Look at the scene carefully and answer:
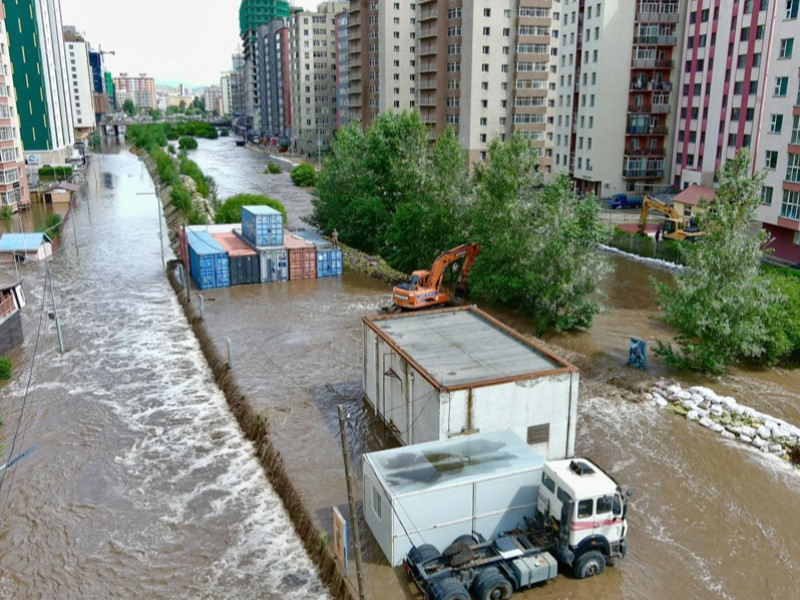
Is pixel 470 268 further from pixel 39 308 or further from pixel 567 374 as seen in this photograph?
pixel 39 308

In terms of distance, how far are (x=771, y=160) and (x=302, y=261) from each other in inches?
1253

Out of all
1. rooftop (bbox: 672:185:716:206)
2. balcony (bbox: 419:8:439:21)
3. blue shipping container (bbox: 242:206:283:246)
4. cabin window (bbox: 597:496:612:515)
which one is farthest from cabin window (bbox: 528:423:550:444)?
balcony (bbox: 419:8:439:21)

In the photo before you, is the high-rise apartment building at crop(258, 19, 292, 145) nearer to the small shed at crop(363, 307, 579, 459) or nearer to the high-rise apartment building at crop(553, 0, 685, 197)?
the high-rise apartment building at crop(553, 0, 685, 197)

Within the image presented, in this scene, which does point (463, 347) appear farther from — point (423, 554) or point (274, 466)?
point (423, 554)

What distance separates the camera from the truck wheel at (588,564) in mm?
15383

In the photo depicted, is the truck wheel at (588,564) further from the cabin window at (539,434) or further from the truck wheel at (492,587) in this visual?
the cabin window at (539,434)

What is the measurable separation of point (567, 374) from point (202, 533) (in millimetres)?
11096

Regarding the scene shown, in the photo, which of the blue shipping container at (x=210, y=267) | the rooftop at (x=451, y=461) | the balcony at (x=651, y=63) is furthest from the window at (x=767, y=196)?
the rooftop at (x=451, y=461)

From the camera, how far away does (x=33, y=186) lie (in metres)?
81.2

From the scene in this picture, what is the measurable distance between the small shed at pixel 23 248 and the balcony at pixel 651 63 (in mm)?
56934

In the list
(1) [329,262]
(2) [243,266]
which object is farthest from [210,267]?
(1) [329,262]

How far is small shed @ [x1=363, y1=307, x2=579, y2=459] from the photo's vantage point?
18766mm

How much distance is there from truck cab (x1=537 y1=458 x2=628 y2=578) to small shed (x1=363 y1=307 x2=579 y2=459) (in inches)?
131

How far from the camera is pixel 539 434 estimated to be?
19703mm
